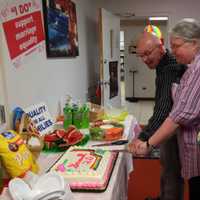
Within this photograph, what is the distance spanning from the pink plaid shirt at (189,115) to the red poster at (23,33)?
1006mm

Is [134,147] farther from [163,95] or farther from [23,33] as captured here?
[23,33]

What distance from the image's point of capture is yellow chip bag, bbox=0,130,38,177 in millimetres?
1219

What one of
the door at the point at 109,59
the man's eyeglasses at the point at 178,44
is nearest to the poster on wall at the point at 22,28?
the man's eyeglasses at the point at 178,44

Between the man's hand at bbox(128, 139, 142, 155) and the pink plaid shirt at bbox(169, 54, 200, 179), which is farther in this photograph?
the man's hand at bbox(128, 139, 142, 155)

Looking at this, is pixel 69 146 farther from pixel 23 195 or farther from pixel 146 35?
pixel 146 35

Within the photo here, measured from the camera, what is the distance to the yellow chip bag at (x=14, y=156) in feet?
4.00

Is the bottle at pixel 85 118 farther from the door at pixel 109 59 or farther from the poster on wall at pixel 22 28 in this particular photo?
the door at pixel 109 59

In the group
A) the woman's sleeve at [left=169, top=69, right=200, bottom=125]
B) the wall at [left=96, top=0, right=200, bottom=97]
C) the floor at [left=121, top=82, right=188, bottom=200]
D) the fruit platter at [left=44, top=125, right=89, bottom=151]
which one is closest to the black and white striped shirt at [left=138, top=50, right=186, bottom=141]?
the woman's sleeve at [left=169, top=69, right=200, bottom=125]

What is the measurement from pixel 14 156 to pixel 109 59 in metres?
2.95

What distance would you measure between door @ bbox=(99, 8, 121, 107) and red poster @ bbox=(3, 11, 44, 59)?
1.50m

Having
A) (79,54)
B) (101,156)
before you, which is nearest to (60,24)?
(79,54)

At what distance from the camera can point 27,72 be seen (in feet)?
6.15

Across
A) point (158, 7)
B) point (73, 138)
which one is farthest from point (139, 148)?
point (158, 7)

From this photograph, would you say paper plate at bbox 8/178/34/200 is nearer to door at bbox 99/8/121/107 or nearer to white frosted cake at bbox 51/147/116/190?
white frosted cake at bbox 51/147/116/190
